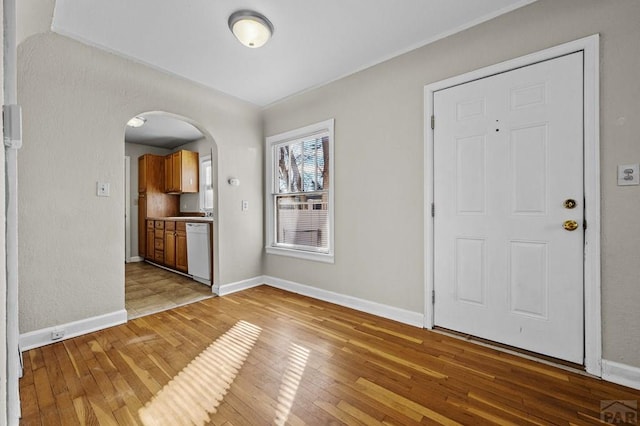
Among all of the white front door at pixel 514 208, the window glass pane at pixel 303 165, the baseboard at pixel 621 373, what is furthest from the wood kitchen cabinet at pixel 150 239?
the baseboard at pixel 621 373

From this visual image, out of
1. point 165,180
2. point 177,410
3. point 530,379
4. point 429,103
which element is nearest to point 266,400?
point 177,410

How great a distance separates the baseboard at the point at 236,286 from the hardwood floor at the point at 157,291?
0.12 m

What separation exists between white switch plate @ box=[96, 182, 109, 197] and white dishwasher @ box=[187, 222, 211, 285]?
1.33 m

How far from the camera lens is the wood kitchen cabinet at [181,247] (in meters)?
4.26

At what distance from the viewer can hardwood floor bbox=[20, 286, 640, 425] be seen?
1.43 meters

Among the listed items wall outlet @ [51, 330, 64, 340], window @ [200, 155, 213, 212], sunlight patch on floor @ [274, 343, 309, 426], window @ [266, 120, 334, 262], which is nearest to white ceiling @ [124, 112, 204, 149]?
window @ [200, 155, 213, 212]

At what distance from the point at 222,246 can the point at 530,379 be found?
309 cm

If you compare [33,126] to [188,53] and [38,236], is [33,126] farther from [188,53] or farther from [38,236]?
[188,53]

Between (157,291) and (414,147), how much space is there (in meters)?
3.49

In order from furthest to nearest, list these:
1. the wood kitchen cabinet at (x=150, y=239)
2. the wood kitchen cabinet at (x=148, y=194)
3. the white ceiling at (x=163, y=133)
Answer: the wood kitchen cabinet at (x=148, y=194) < the wood kitchen cabinet at (x=150, y=239) < the white ceiling at (x=163, y=133)

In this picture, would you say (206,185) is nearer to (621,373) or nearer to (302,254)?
(302,254)

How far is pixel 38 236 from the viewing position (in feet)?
7.11

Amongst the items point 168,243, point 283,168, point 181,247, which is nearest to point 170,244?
point 168,243

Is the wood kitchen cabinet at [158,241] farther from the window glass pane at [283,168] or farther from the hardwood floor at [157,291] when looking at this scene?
the window glass pane at [283,168]
